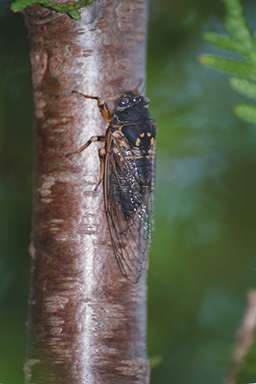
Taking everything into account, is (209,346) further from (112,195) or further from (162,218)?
(112,195)

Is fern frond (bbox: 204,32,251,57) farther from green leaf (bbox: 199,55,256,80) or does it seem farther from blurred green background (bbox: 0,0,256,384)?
blurred green background (bbox: 0,0,256,384)

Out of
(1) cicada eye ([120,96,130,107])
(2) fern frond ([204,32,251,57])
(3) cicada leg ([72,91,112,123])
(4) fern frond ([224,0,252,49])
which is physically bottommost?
(3) cicada leg ([72,91,112,123])

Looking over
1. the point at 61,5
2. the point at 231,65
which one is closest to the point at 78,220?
the point at 61,5

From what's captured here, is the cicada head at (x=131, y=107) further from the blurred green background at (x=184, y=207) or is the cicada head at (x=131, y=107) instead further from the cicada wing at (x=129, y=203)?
the blurred green background at (x=184, y=207)

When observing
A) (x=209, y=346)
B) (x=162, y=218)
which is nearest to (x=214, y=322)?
(x=209, y=346)

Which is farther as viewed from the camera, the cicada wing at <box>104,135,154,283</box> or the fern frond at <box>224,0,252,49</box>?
the fern frond at <box>224,0,252,49</box>

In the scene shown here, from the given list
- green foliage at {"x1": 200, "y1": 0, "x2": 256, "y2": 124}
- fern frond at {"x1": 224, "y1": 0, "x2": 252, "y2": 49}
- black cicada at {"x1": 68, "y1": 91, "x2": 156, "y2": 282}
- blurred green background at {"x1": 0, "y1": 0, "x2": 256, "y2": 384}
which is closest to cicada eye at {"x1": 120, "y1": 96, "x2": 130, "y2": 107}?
black cicada at {"x1": 68, "y1": 91, "x2": 156, "y2": 282}
